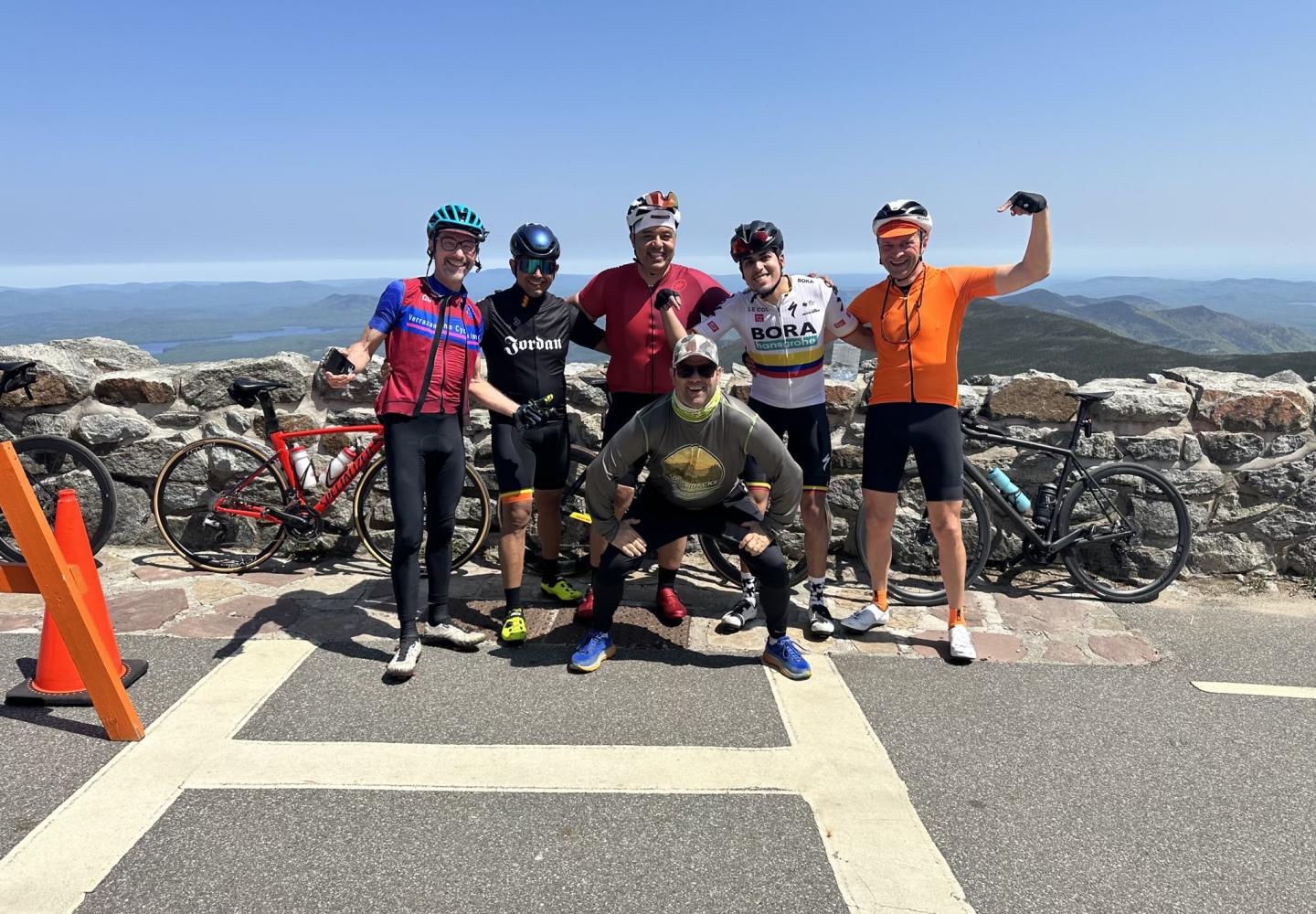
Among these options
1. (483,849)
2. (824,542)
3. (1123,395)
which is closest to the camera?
(483,849)

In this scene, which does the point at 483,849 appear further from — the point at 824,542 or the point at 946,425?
the point at 946,425

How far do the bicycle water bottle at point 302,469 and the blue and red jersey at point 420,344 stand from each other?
77.4 inches

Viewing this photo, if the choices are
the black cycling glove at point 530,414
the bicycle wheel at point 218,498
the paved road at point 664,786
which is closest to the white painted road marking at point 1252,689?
the paved road at point 664,786

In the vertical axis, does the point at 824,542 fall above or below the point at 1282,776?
above

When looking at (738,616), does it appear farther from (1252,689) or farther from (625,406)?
(1252,689)

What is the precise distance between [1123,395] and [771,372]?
2.79 meters

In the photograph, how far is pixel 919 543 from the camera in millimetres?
5859

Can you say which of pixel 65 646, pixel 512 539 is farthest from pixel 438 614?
pixel 65 646

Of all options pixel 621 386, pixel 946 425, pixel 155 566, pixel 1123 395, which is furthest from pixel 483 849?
pixel 1123 395

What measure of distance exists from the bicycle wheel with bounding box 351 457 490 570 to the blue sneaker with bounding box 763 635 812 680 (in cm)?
252

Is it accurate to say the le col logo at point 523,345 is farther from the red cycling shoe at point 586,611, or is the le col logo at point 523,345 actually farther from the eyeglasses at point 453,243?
the red cycling shoe at point 586,611

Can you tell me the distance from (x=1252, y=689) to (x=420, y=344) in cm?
481

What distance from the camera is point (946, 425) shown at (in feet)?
15.0

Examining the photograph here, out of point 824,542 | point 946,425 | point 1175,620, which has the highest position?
point 946,425
